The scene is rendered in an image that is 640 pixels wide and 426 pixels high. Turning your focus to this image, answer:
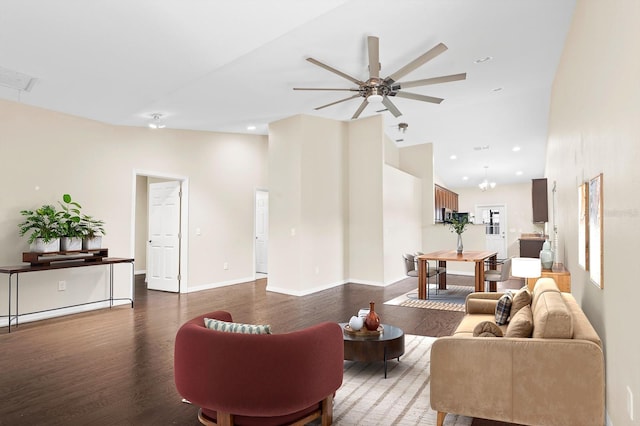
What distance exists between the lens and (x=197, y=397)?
2303 mm

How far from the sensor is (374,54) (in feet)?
12.9

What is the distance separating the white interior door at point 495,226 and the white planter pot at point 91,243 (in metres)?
12.6

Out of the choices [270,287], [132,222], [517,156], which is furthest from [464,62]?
[517,156]

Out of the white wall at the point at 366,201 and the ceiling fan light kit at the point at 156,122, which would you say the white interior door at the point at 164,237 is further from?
the white wall at the point at 366,201

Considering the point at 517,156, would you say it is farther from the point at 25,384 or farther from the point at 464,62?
the point at 25,384

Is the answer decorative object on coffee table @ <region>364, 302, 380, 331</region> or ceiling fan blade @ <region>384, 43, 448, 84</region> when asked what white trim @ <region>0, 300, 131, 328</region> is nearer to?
decorative object on coffee table @ <region>364, 302, 380, 331</region>

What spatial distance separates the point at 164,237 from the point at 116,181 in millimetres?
1672

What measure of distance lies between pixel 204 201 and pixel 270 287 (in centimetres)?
209

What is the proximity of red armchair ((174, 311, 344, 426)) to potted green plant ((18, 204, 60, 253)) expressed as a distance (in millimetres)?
3974

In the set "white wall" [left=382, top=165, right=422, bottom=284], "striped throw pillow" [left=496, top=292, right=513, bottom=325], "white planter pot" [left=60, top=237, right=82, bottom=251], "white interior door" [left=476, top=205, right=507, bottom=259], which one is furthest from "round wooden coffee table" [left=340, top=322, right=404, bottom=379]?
"white interior door" [left=476, top=205, right=507, bottom=259]

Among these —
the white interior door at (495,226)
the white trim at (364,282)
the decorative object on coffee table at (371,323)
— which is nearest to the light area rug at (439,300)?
the white trim at (364,282)

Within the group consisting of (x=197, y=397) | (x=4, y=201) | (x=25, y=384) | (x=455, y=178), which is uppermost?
(x=455, y=178)

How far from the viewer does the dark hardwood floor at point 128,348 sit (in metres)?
2.83

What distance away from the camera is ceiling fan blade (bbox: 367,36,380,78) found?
12.3 feet
